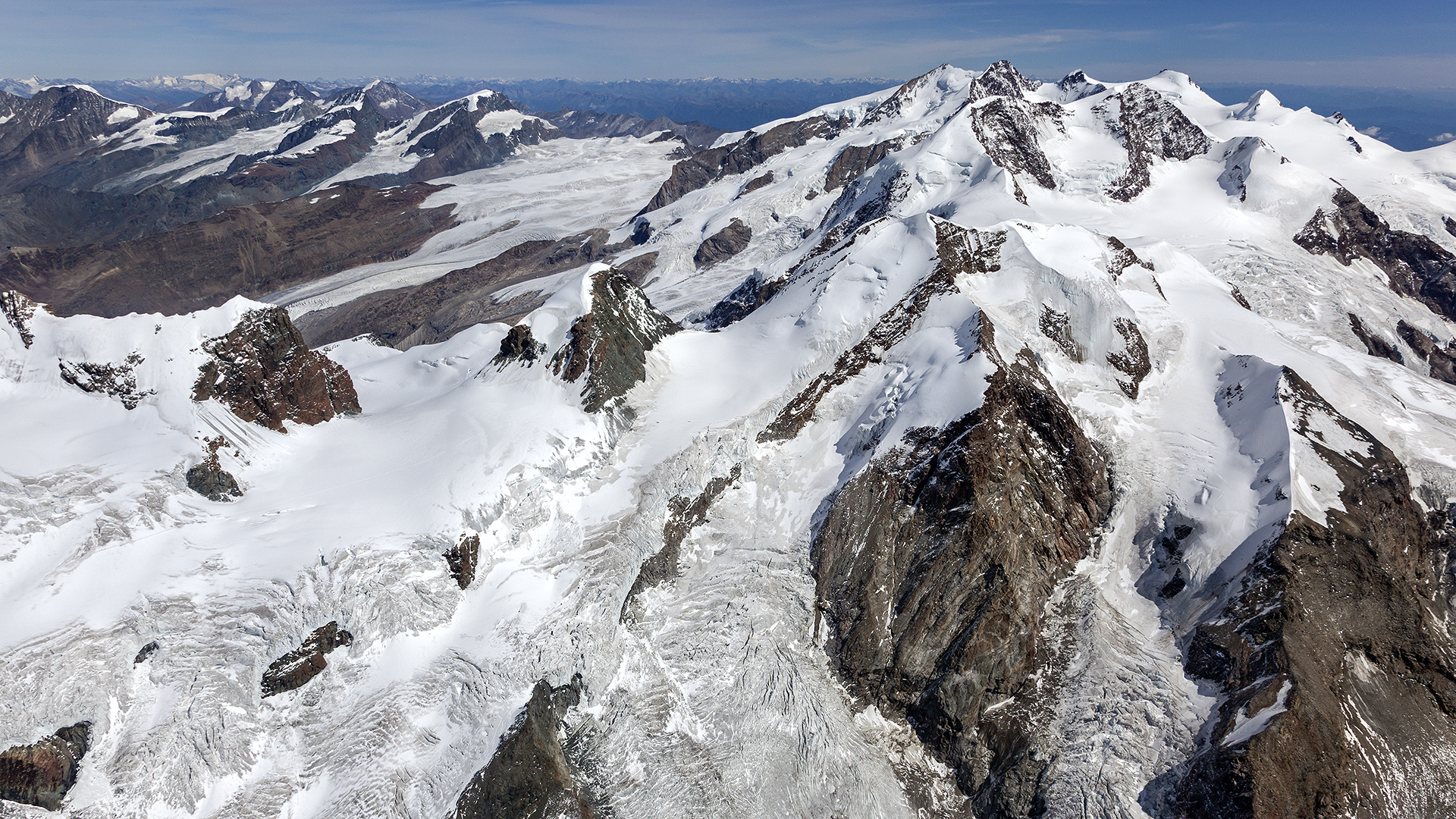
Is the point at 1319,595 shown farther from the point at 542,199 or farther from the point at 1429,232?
the point at 542,199

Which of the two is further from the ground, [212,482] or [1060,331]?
[1060,331]

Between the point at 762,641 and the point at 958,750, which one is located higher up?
the point at 762,641

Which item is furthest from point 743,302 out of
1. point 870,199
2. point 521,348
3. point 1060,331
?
point 1060,331

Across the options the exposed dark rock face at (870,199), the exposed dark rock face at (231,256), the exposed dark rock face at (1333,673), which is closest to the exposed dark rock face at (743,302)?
the exposed dark rock face at (870,199)

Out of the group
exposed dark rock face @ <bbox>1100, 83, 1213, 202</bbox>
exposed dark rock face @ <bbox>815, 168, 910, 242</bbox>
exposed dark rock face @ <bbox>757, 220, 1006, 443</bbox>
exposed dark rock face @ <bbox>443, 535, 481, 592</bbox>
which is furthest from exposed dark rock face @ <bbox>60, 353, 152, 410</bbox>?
exposed dark rock face @ <bbox>1100, 83, 1213, 202</bbox>

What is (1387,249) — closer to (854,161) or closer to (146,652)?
(854,161)

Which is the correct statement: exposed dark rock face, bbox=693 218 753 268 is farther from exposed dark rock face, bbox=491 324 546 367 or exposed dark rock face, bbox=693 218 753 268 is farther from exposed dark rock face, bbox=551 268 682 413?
exposed dark rock face, bbox=491 324 546 367

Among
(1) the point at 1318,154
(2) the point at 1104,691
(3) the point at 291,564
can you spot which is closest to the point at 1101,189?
(1) the point at 1318,154
